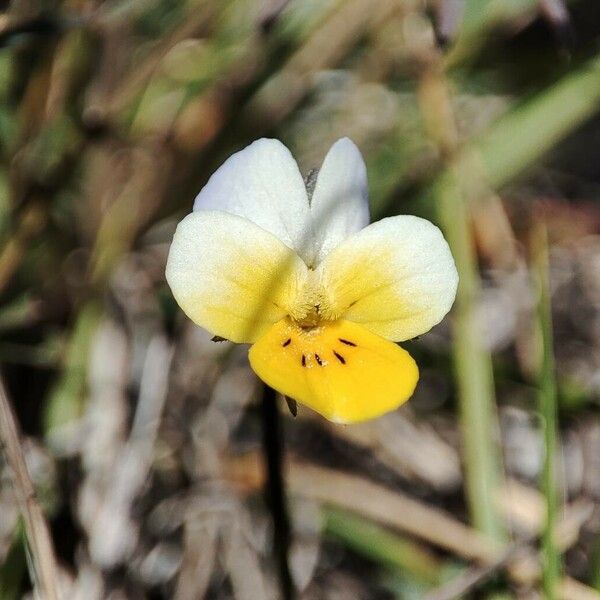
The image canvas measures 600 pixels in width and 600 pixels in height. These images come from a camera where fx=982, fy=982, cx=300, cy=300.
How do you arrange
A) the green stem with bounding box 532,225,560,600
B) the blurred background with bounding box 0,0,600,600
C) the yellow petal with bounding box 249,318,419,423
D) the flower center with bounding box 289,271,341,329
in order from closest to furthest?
the yellow petal with bounding box 249,318,419,423, the flower center with bounding box 289,271,341,329, the green stem with bounding box 532,225,560,600, the blurred background with bounding box 0,0,600,600

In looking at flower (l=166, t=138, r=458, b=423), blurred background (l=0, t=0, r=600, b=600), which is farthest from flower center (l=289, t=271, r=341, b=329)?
blurred background (l=0, t=0, r=600, b=600)

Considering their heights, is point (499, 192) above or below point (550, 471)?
below

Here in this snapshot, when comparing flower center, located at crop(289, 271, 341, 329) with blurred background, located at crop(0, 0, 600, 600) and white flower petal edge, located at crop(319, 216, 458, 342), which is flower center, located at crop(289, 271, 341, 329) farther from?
blurred background, located at crop(0, 0, 600, 600)

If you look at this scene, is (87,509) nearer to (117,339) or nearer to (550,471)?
(117,339)

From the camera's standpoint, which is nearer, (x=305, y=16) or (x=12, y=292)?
(x=12, y=292)

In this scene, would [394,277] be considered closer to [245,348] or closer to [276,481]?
[276,481]

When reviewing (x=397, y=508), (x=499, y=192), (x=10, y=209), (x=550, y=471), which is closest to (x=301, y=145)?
(x=499, y=192)

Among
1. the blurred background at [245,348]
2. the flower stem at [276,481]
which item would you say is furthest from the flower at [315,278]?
the blurred background at [245,348]
